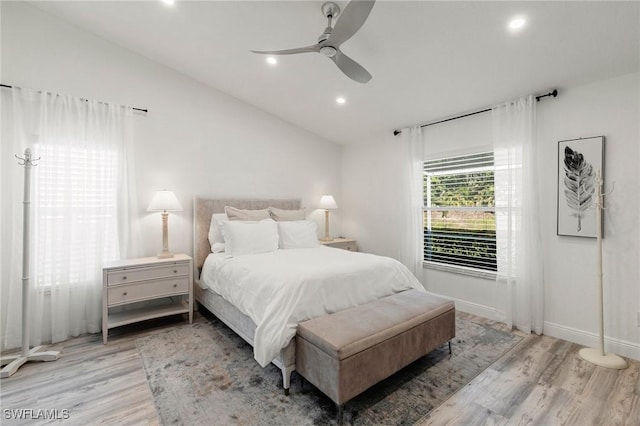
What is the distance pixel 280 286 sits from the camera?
2195mm

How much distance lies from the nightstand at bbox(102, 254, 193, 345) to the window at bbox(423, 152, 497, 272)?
10.2 feet

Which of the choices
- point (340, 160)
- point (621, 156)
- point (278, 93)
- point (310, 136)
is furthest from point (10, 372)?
point (621, 156)

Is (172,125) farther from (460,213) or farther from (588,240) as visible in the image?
(588,240)

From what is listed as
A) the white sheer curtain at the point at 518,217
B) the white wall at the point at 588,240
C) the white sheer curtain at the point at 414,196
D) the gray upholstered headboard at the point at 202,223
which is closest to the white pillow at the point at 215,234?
the gray upholstered headboard at the point at 202,223

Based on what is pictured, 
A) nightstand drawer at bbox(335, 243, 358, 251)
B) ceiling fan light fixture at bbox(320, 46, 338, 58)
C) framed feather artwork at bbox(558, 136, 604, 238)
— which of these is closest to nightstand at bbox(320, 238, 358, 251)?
nightstand drawer at bbox(335, 243, 358, 251)

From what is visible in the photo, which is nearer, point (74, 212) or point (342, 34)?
point (342, 34)

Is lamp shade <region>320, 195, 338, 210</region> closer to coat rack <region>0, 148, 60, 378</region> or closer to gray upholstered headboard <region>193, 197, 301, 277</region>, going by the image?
gray upholstered headboard <region>193, 197, 301, 277</region>

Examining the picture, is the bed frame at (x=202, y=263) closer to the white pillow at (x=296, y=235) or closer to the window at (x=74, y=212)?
the white pillow at (x=296, y=235)

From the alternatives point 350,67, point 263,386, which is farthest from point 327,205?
point 263,386

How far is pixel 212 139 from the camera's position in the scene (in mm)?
3926

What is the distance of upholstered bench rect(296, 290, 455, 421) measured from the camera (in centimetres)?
177

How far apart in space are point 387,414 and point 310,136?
401 centimetres

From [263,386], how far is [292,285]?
0.75 meters

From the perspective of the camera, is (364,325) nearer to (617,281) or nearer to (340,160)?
(617,281)
